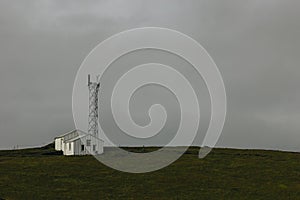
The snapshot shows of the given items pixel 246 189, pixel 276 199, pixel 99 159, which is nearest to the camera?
pixel 276 199

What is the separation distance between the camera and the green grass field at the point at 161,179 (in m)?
51.3

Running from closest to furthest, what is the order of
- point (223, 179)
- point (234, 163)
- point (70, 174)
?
1. point (223, 179)
2. point (70, 174)
3. point (234, 163)

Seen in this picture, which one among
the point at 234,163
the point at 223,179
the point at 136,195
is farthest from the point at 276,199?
the point at 234,163

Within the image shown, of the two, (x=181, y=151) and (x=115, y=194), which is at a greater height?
(x=181, y=151)

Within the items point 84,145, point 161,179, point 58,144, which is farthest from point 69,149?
point 161,179

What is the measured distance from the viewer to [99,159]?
76.8 meters

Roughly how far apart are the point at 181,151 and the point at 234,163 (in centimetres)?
1773

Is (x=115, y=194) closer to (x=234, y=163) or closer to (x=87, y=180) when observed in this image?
(x=87, y=180)

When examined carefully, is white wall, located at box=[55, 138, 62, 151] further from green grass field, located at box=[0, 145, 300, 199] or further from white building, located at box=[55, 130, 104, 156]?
green grass field, located at box=[0, 145, 300, 199]

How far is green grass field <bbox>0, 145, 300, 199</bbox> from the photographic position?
168ft

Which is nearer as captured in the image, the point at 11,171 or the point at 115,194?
the point at 115,194

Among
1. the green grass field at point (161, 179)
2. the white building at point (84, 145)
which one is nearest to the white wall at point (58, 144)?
the white building at point (84, 145)

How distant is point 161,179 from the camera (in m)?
59.2

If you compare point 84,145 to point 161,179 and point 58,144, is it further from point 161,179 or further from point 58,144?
point 161,179
